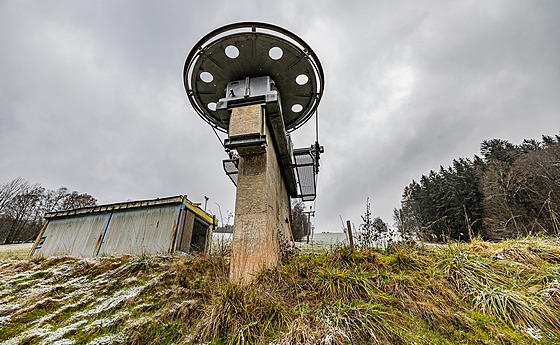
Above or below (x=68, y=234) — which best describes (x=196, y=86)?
above

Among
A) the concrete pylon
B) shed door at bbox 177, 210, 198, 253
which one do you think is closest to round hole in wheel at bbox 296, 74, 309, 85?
the concrete pylon

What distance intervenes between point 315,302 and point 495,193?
19835 mm

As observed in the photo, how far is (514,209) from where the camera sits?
14.6m

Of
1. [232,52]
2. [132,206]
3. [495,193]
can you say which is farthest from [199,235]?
[495,193]

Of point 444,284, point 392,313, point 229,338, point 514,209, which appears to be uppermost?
point 514,209

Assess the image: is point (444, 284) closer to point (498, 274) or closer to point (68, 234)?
point (498, 274)

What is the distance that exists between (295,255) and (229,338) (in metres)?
2.59

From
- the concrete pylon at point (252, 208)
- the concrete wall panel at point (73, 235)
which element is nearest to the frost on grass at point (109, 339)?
the concrete pylon at point (252, 208)

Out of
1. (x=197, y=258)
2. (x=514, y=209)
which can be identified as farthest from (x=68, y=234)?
(x=514, y=209)

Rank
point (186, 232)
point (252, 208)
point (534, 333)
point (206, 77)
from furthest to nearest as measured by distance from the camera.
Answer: point (186, 232), point (206, 77), point (252, 208), point (534, 333)

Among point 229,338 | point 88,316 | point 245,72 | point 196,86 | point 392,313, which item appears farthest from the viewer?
point 196,86

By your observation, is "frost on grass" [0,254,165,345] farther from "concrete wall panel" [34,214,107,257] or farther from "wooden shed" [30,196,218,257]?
"concrete wall panel" [34,214,107,257]

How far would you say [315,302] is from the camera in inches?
103

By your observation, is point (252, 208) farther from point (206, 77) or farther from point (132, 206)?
point (132, 206)
